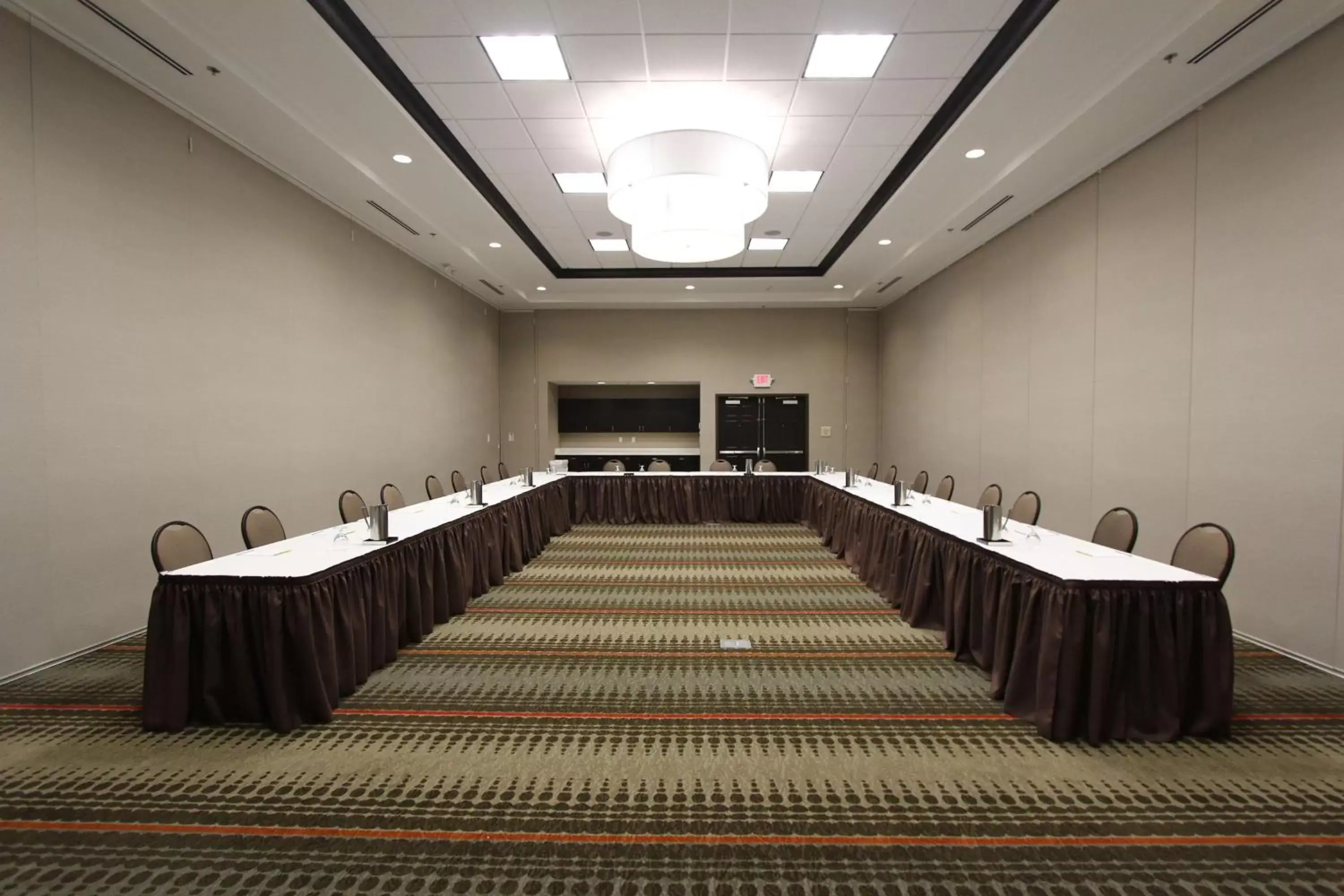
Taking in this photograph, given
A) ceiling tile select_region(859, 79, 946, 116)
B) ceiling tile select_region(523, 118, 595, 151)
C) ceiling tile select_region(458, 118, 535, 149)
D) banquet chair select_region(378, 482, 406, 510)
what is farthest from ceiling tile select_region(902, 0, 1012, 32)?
banquet chair select_region(378, 482, 406, 510)

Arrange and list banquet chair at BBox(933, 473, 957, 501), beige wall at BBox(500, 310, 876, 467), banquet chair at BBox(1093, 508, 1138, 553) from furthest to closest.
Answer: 1. beige wall at BBox(500, 310, 876, 467)
2. banquet chair at BBox(933, 473, 957, 501)
3. banquet chair at BBox(1093, 508, 1138, 553)

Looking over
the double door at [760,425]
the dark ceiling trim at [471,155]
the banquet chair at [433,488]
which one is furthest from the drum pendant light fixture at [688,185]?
the double door at [760,425]

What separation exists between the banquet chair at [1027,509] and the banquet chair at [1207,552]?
5.03 feet

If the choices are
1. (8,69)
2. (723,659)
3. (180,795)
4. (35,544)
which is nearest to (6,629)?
(35,544)

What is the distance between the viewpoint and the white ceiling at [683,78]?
3650 millimetres

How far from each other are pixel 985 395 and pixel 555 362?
7908 mm

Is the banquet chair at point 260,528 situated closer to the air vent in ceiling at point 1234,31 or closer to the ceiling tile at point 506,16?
the ceiling tile at point 506,16

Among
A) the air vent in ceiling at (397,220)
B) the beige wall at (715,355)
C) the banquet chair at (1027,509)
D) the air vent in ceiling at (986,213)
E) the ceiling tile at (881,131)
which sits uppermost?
the ceiling tile at (881,131)

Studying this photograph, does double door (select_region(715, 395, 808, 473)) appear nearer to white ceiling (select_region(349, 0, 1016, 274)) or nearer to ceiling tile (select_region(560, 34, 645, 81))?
white ceiling (select_region(349, 0, 1016, 274))

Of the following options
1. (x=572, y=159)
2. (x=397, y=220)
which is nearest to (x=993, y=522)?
(x=572, y=159)

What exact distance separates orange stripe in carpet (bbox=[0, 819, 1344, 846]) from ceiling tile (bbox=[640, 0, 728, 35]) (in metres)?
4.29

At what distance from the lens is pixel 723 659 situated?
3734mm

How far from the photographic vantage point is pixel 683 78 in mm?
4355

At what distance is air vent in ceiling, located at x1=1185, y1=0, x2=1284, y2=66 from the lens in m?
3.40
